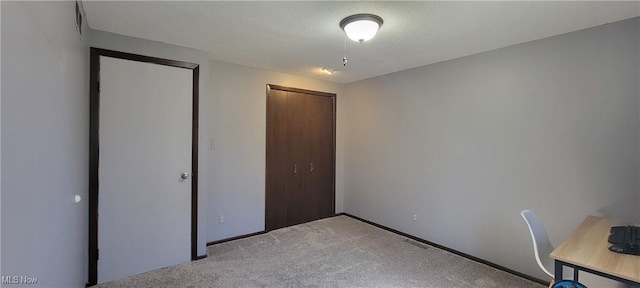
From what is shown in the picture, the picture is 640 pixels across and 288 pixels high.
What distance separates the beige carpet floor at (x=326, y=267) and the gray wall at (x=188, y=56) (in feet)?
1.43

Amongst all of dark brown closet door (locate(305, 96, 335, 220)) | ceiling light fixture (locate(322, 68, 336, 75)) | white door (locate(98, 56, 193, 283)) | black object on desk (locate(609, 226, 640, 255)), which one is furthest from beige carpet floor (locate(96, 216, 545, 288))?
ceiling light fixture (locate(322, 68, 336, 75))

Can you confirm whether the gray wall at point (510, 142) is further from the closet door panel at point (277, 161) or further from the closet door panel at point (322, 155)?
the closet door panel at point (277, 161)

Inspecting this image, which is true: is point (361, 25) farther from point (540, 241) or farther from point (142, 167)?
point (142, 167)

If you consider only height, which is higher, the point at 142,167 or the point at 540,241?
the point at 142,167

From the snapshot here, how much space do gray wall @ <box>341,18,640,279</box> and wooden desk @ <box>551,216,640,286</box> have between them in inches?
25.5

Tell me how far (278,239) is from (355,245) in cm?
103

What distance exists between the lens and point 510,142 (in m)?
A: 2.89

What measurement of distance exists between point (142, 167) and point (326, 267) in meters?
2.13

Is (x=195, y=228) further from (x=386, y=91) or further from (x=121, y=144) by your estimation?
(x=386, y=91)

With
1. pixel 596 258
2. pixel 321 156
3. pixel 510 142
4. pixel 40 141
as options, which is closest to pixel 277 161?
pixel 321 156

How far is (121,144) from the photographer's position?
8.75 ft

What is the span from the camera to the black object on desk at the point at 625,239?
5.37ft

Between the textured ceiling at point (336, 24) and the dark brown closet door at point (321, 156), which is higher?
the textured ceiling at point (336, 24)

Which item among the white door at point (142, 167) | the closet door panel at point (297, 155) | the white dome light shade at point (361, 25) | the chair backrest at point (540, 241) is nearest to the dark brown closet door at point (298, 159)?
the closet door panel at point (297, 155)
